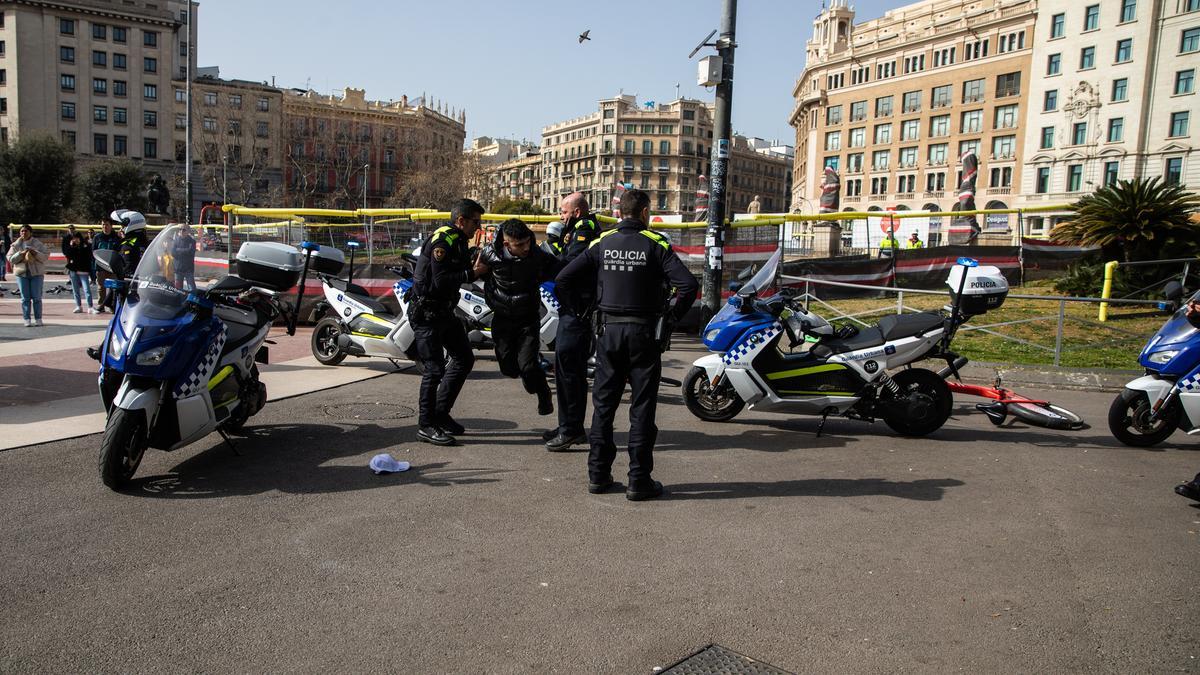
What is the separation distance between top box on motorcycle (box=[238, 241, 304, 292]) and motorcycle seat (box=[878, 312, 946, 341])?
485 cm

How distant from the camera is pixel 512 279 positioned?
6.56 meters

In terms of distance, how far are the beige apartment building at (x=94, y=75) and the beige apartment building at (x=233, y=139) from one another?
103 inches

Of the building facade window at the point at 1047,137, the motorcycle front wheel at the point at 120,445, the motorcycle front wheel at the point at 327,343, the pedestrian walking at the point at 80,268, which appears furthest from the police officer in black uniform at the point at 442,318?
the building facade window at the point at 1047,137

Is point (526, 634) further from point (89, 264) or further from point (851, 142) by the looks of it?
point (851, 142)

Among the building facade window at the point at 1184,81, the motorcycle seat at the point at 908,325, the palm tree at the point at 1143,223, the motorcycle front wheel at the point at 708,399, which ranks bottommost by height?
the motorcycle front wheel at the point at 708,399

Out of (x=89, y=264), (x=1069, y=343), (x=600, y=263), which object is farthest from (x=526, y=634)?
(x=89, y=264)

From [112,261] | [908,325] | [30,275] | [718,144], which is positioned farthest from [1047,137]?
[112,261]

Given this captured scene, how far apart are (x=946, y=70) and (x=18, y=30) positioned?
8909 centimetres

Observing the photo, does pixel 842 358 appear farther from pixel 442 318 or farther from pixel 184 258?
pixel 184 258

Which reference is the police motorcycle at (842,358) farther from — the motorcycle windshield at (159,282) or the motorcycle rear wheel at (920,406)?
the motorcycle windshield at (159,282)

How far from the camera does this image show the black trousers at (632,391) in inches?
197

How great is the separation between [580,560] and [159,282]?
321 cm

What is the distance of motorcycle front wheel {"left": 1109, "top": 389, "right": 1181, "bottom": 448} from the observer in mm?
6621

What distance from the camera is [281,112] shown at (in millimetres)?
86125
